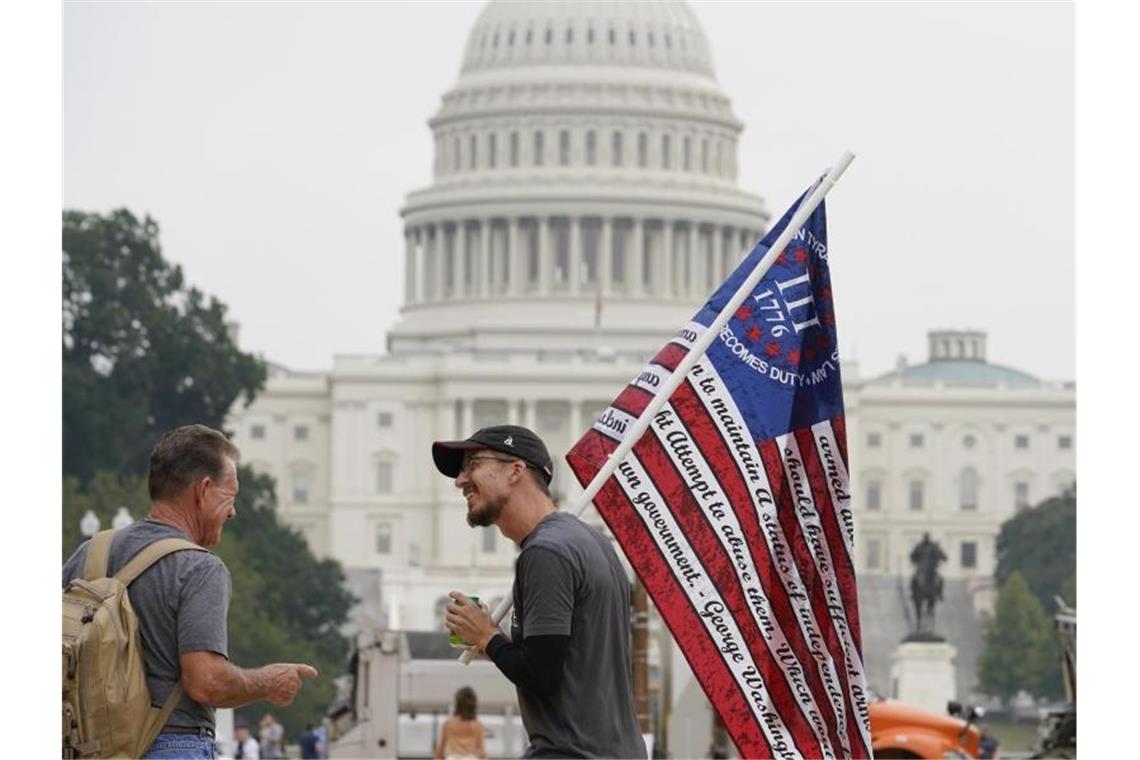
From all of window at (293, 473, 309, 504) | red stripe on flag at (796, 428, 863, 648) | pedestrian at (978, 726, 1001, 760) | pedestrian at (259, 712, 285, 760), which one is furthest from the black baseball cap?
window at (293, 473, 309, 504)

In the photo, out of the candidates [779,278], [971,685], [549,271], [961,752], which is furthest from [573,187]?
[779,278]

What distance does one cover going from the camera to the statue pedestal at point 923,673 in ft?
279

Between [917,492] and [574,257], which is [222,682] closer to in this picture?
[917,492]

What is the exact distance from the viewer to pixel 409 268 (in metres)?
160

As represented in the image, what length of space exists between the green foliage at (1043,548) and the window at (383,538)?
87.3ft

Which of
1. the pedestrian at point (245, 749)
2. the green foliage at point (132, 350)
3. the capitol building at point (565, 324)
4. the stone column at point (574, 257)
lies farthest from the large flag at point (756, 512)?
the stone column at point (574, 257)

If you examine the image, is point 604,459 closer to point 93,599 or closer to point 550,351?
point 93,599

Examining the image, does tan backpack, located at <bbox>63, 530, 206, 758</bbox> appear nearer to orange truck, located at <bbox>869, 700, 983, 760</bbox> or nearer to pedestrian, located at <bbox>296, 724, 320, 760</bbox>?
orange truck, located at <bbox>869, 700, 983, 760</bbox>

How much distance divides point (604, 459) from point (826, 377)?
674 millimetres

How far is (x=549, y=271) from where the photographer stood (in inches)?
6083

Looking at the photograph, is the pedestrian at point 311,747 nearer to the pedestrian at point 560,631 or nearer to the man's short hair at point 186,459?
the man's short hair at point 186,459

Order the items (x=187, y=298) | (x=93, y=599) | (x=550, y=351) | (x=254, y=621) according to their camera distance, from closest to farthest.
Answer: (x=93, y=599), (x=254, y=621), (x=187, y=298), (x=550, y=351)

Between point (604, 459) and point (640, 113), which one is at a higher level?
point (640, 113)

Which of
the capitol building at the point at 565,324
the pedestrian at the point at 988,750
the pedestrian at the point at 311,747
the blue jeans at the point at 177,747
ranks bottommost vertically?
the pedestrian at the point at 988,750
